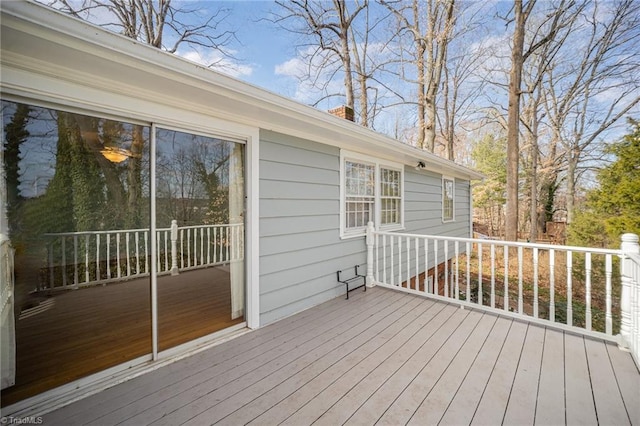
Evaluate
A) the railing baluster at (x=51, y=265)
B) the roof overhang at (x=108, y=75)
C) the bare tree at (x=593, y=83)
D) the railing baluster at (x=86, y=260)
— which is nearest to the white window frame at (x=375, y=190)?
the roof overhang at (x=108, y=75)

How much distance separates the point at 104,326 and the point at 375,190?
13.6ft

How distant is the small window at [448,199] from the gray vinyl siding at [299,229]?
4.46m

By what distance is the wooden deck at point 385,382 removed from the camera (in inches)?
70.0

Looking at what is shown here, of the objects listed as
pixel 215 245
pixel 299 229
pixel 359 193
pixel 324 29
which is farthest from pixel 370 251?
pixel 324 29

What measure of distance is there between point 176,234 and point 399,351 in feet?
11.6

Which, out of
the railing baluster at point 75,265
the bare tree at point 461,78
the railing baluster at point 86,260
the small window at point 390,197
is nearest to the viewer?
the railing baluster at point 75,265

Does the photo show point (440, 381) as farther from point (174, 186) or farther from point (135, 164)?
point (135, 164)

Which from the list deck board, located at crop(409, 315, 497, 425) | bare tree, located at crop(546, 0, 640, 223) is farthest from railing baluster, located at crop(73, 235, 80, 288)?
bare tree, located at crop(546, 0, 640, 223)

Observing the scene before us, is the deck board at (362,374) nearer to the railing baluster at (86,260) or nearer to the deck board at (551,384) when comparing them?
the deck board at (551,384)

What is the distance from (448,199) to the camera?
8352 mm

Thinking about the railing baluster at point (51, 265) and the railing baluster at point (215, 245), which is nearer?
the railing baluster at point (51, 265)

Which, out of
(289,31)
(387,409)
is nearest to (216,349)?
(387,409)

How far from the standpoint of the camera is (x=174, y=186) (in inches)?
151

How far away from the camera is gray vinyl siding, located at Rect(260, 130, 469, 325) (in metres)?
3.17
